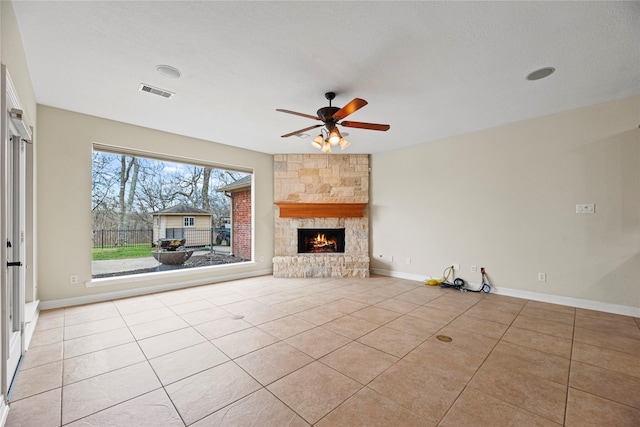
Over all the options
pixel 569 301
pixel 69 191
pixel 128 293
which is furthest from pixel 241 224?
pixel 569 301

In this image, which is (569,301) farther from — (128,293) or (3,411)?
(128,293)

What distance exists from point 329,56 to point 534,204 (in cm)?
379

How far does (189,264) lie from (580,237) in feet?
21.1

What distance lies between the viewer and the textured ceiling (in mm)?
2025

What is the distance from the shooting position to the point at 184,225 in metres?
5.34

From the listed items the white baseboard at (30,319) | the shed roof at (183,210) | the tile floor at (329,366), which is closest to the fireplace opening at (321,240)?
the shed roof at (183,210)

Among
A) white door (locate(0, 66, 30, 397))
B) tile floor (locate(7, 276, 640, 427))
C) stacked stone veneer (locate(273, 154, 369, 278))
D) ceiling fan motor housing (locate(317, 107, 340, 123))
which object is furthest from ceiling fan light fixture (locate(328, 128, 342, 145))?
stacked stone veneer (locate(273, 154, 369, 278))

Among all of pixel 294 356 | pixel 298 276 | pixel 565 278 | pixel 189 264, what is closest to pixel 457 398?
pixel 294 356

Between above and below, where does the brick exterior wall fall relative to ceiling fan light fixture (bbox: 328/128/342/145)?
below

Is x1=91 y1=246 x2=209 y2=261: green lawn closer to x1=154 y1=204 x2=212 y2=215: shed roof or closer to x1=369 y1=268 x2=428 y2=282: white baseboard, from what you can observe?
x1=154 y1=204 x2=212 y2=215: shed roof

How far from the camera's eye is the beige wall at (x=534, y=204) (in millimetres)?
3490

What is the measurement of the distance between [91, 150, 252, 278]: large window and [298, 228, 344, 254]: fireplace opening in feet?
4.11

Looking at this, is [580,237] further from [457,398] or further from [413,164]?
[457,398]

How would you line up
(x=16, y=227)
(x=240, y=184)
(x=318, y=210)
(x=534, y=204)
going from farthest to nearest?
(x=240, y=184)
(x=318, y=210)
(x=534, y=204)
(x=16, y=227)
